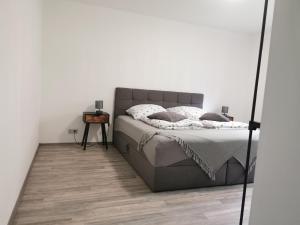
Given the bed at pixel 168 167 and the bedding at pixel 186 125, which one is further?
the bedding at pixel 186 125

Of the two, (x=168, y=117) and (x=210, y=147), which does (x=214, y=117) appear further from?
(x=210, y=147)

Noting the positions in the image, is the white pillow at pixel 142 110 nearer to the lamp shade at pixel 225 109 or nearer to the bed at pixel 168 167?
the bed at pixel 168 167

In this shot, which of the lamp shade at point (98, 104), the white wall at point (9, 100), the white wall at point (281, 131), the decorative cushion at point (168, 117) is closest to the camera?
the white wall at point (281, 131)

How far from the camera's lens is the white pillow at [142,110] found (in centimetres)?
377

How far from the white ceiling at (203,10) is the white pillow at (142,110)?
1.69 meters

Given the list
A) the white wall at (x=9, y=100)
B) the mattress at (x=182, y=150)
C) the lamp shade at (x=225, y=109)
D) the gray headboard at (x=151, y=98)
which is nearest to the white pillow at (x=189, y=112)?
the gray headboard at (x=151, y=98)

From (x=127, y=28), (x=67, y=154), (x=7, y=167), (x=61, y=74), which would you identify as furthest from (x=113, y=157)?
(x=127, y=28)

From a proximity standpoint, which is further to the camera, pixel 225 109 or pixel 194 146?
pixel 225 109

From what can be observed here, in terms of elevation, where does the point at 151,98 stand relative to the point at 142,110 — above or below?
above

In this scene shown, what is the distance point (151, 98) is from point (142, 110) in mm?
546

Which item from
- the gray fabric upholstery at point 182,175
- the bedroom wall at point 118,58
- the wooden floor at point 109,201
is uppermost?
the bedroom wall at point 118,58

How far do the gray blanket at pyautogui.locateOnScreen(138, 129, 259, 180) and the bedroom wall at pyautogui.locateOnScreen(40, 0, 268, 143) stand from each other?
1.90m

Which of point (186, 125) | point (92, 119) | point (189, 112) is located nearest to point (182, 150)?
point (186, 125)

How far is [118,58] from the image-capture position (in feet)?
13.5
